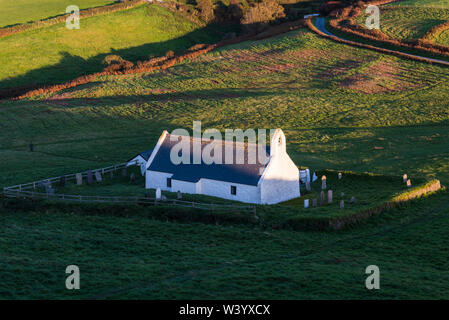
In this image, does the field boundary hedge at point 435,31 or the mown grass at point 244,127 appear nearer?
the mown grass at point 244,127

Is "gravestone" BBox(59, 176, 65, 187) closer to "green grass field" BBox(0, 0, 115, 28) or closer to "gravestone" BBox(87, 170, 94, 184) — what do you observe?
"gravestone" BBox(87, 170, 94, 184)

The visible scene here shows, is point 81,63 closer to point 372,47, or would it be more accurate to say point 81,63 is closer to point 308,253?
point 372,47

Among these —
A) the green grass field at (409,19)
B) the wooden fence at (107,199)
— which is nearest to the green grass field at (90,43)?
the green grass field at (409,19)

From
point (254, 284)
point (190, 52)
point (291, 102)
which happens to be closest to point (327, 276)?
point (254, 284)

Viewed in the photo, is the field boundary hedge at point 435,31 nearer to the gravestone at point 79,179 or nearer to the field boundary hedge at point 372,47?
the field boundary hedge at point 372,47

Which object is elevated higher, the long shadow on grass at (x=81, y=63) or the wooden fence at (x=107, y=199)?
the long shadow on grass at (x=81, y=63)

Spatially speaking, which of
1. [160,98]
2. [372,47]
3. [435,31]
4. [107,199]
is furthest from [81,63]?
[107,199]
